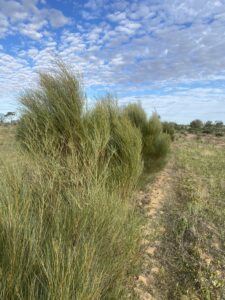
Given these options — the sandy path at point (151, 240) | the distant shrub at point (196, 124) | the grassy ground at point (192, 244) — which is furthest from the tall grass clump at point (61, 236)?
the distant shrub at point (196, 124)

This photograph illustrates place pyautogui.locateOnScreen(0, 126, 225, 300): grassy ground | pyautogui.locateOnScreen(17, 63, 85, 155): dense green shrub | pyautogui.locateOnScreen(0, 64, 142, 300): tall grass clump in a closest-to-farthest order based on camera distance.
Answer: pyautogui.locateOnScreen(0, 64, 142, 300): tall grass clump → pyautogui.locateOnScreen(0, 126, 225, 300): grassy ground → pyautogui.locateOnScreen(17, 63, 85, 155): dense green shrub

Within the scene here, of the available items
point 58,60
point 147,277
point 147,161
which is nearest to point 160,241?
point 147,277

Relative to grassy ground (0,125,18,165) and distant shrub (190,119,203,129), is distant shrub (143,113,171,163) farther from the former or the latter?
distant shrub (190,119,203,129)

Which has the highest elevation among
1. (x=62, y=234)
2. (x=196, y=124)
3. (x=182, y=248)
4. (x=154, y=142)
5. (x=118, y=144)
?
(x=196, y=124)

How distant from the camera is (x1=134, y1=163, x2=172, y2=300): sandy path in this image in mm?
4018

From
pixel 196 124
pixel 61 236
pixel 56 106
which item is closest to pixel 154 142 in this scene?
pixel 56 106

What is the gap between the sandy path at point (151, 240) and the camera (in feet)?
13.2

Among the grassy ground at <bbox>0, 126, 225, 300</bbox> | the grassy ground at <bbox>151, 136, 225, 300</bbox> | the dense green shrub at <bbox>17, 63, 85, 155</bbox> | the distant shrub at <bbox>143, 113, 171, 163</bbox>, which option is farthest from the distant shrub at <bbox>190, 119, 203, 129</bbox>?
the dense green shrub at <bbox>17, 63, 85, 155</bbox>

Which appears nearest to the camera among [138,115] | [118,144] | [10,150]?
[10,150]

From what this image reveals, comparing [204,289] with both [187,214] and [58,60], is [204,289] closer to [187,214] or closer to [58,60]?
[187,214]

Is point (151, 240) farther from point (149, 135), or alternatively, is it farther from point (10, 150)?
point (149, 135)

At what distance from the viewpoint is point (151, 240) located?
203 inches

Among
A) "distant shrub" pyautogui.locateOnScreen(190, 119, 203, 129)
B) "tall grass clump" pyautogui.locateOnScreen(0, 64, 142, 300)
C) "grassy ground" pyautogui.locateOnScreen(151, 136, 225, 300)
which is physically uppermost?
"distant shrub" pyautogui.locateOnScreen(190, 119, 203, 129)

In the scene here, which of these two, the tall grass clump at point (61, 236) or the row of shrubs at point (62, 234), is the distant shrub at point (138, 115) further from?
the tall grass clump at point (61, 236)
